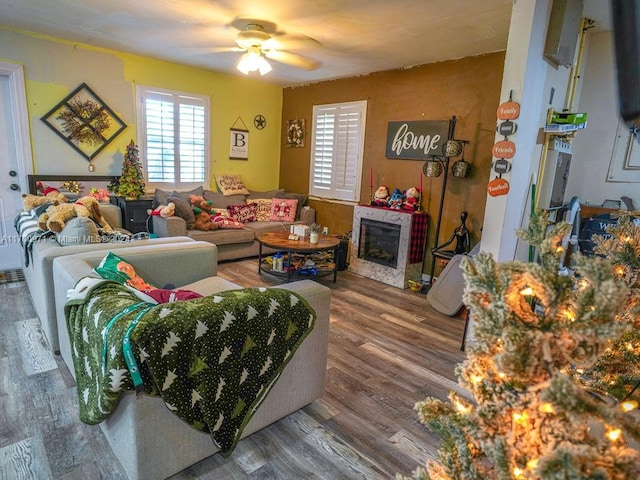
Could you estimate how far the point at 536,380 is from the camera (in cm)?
79

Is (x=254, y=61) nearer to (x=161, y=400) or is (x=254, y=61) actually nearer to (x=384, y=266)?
(x=384, y=266)

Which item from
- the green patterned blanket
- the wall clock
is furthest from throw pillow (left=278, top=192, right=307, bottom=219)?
the green patterned blanket

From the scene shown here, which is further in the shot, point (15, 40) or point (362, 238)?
point (362, 238)

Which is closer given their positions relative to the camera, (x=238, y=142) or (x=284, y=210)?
(x=284, y=210)

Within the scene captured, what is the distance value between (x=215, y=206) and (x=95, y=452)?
3.77 metres

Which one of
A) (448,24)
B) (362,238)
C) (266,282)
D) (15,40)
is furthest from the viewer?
(362,238)

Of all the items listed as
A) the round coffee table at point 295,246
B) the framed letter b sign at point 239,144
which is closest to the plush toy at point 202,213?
the round coffee table at point 295,246

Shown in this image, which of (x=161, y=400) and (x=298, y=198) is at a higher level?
(x=298, y=198)

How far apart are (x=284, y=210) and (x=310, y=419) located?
3810mm

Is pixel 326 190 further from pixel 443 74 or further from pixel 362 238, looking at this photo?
pixel 443 74

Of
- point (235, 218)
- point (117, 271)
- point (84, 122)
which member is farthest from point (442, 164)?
point (84, 122)

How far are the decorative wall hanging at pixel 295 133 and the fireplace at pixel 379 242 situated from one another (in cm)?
202

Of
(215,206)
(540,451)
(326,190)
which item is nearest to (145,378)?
(540,451)

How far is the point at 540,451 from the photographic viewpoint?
0.78 m
